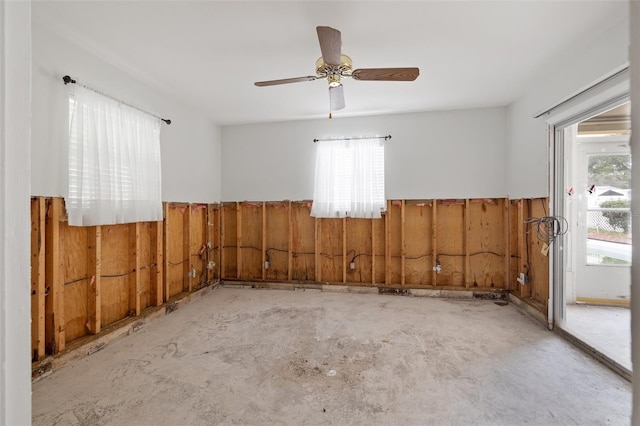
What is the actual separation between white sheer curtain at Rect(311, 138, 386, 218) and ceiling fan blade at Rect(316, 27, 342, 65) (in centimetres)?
212

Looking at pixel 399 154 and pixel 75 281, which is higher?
pixel 399 154

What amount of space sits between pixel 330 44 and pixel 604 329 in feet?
12.3

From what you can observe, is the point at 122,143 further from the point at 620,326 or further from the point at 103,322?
the point at 620,326

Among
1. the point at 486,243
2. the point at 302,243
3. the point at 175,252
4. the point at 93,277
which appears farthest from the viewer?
the point at 302,243

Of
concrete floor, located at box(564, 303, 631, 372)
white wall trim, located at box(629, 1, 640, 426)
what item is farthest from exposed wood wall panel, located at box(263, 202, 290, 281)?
white wall trim, located at box(629, 1, 640, 426)

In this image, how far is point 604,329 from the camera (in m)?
2.91

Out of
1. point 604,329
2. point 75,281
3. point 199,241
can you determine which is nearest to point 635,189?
point 75,281

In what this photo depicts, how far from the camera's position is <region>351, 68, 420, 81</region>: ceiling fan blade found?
89.7 inches

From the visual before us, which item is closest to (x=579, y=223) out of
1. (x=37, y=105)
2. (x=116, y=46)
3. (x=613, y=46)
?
(x=613, y=46)

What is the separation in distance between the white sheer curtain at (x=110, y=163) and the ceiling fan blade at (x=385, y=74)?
7.50ft

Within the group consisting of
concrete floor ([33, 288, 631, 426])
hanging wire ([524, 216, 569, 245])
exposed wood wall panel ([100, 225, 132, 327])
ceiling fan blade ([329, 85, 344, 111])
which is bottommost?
concrete floor ([33, 288, 631, 426])

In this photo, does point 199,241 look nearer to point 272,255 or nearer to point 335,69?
point 272,255

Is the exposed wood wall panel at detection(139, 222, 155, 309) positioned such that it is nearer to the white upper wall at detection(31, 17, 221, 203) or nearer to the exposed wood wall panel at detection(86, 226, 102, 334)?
the white upper wall at detection(31, 17, 221, 203)

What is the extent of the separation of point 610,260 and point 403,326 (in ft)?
9.68
